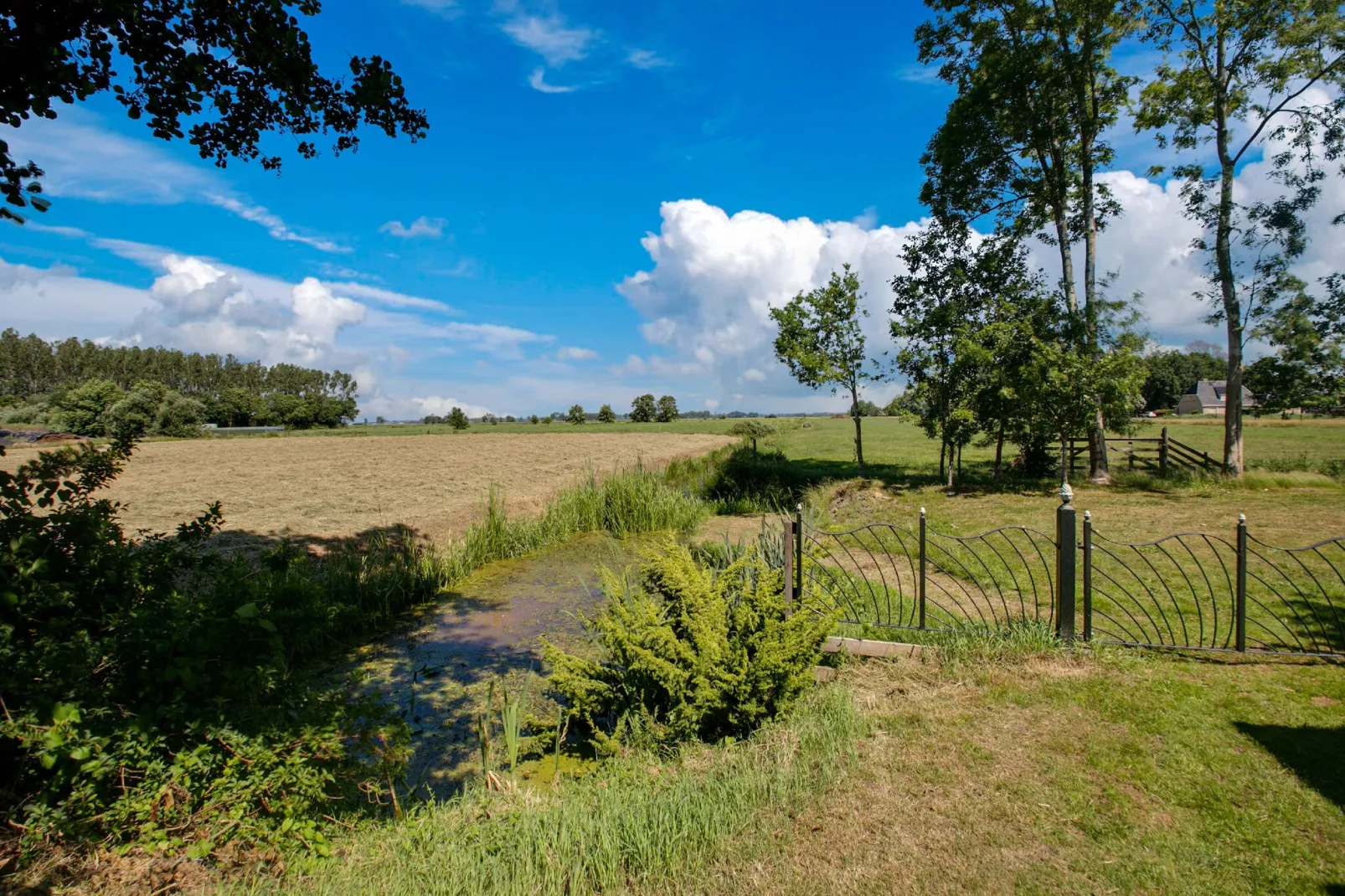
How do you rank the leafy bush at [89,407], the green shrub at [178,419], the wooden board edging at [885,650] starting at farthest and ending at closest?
the green shrub at [178,419] < the leafy bush at [89,407] < the wooden board edging at [885,650]

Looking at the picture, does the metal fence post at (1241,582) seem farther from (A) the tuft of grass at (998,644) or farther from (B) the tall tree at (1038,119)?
(B) the tall tree at (1038,119)

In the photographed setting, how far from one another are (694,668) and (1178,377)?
327 feet

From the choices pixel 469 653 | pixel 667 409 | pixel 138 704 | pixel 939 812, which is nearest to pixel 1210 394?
pixel 667 409

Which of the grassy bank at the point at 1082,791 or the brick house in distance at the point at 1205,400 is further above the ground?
the brick house in distance at the point at 1205,400

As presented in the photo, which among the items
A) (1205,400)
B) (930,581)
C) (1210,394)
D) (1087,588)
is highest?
(1210,394)

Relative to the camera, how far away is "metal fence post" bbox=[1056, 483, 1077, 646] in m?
4.96

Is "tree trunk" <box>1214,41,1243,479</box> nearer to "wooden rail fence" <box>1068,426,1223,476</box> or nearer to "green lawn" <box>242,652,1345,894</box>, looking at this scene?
"wooden rail fence" <box>1068,426,1223,476</box>

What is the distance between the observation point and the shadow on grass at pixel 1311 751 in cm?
346

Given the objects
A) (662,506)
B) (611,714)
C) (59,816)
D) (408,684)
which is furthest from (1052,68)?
(59,816)

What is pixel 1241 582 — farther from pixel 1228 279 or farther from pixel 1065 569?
pixel 1228 279

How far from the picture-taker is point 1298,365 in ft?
46.3

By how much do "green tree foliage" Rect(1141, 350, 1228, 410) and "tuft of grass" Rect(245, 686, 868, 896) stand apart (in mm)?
69182

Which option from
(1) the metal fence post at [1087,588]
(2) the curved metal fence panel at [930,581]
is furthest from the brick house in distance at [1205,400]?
(1) the metal fence post at [1087,588]

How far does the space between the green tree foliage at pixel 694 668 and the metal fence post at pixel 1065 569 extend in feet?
7.19
